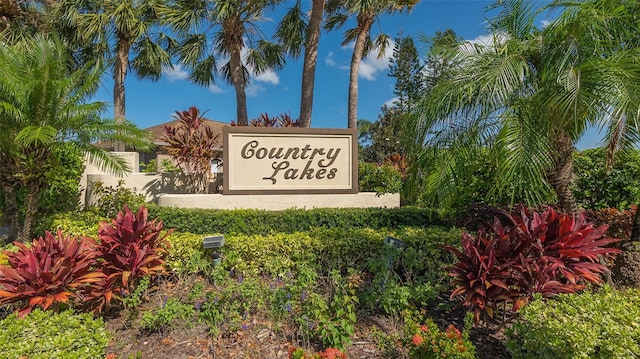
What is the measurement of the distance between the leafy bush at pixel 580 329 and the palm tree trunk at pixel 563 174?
50.3 inches

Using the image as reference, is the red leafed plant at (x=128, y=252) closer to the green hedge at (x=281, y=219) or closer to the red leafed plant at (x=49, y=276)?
the red leafed plant at (x=49, y=276)

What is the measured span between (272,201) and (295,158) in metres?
1.05

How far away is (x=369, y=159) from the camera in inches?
Answer: 836

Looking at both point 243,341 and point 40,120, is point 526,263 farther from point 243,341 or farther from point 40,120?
point 40,120

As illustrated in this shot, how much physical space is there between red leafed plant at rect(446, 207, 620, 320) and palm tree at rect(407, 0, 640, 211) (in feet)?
1.16

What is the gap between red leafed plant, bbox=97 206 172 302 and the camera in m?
3.39

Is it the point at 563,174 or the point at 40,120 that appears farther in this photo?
the point at 40,120

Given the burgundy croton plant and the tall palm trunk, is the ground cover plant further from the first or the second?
the tall palm trunk

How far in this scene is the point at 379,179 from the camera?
816 centimetres

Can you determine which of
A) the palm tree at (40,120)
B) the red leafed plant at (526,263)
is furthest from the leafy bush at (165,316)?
the palm tree at (40,120)

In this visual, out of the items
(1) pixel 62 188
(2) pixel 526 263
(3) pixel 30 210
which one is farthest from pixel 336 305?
(1) pixel 62 188

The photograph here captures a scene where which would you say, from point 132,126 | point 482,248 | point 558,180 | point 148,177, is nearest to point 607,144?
point 558,180

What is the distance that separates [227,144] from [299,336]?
4.75 meters

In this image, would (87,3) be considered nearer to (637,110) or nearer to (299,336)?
(299,336)
